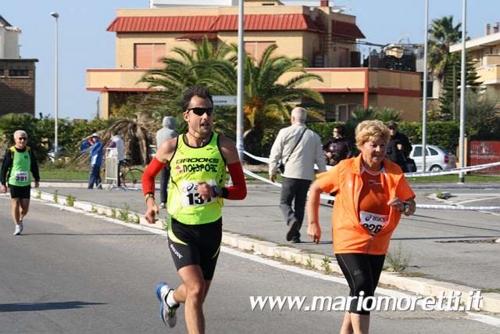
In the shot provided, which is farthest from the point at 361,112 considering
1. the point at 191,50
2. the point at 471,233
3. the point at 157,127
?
the point at 471,233

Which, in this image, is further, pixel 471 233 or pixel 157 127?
pixel 157 127

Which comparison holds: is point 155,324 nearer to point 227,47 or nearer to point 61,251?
point 61,251

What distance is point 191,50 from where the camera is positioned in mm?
62156

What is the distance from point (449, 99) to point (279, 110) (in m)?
37.8

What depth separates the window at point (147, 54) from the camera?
215 ft

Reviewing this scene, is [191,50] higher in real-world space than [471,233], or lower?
higher

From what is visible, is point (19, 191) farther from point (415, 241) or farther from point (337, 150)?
point (415, 241)

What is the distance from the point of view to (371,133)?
27.2 ft

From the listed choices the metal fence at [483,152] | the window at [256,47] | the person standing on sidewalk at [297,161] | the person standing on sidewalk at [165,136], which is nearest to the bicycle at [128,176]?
the person standing on sidewalk at [165,136]

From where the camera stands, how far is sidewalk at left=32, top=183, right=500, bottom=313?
1187 cm

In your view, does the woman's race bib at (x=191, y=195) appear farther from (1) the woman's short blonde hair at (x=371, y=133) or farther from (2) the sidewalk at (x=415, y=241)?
(2) the sidewalk at (x=415, y=241)

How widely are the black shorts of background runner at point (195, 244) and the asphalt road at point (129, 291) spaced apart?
1147 mm

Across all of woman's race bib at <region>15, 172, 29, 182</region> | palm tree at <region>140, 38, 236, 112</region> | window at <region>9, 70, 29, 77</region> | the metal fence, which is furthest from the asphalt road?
window at <region>9, 70, 29, 77</region>

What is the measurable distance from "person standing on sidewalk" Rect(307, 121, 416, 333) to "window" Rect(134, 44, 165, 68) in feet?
189
